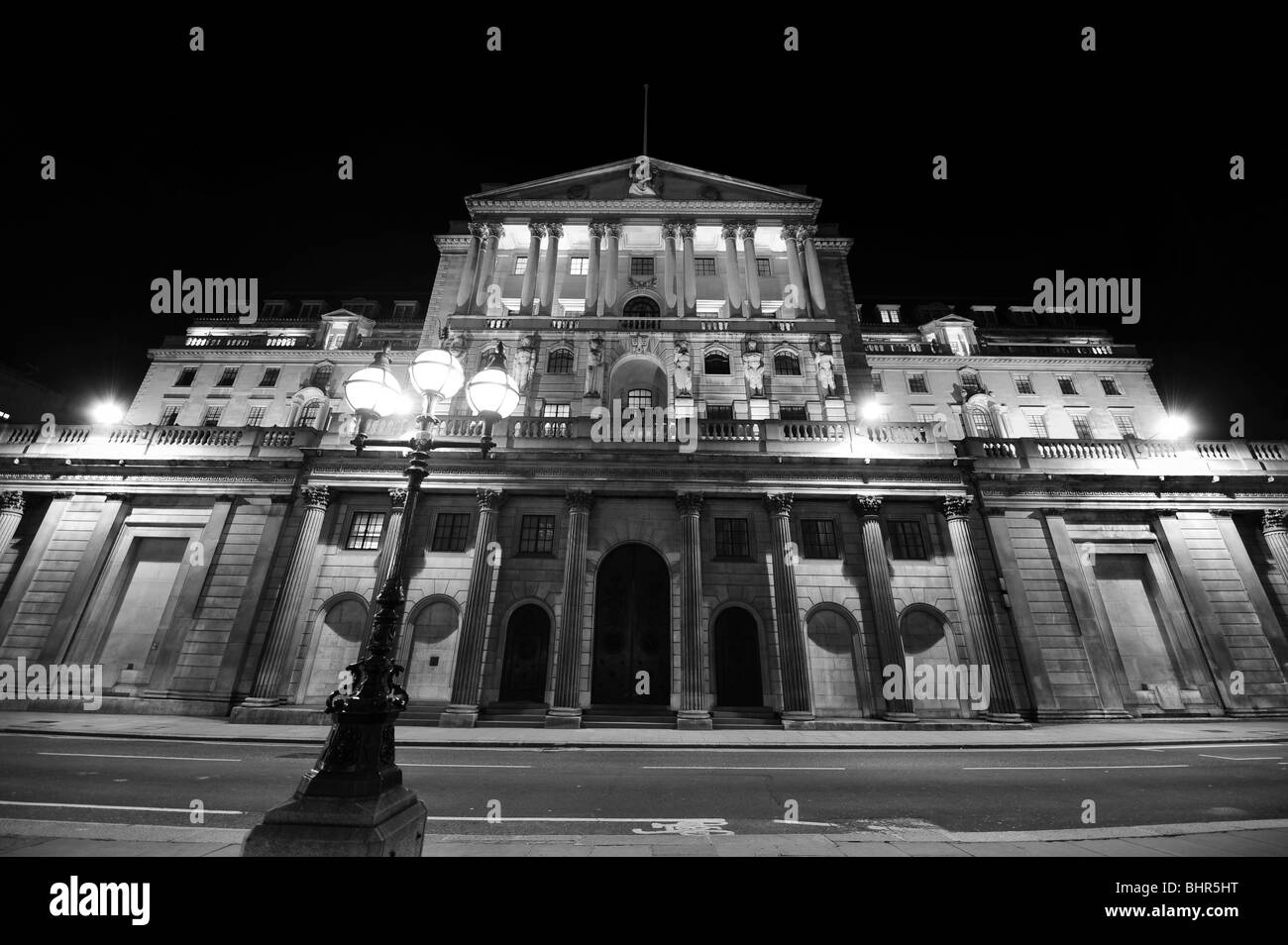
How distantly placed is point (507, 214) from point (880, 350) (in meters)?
30.4

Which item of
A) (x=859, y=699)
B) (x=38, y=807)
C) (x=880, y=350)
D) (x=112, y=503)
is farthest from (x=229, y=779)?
(x=880, y=350)

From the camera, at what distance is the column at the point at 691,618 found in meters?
16.6

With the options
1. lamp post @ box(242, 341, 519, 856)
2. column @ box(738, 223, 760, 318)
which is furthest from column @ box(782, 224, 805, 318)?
lamp post @ box(242, 341, 519, 856)

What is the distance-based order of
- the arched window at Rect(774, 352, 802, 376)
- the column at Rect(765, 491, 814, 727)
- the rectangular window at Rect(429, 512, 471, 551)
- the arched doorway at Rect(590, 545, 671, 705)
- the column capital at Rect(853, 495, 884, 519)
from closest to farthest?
1. the column at Rect(765, 491, 814, 727)
2. the arched doorway at Rect(590, 545, 671, 705)
3. the column capital at Rect(853, 495, 884, 519)
4. the rectangular window at Rect(429, 512, 471, 551)
5. the arched window at Rect(774, 352, 802, 376)

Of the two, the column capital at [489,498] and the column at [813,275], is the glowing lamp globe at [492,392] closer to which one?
the column capital at [489,498]

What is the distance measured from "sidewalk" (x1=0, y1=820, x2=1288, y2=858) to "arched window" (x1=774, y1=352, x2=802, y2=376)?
22818 mm

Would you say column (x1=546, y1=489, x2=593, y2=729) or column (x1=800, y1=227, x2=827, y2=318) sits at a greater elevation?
column (x1=800, y1=227, x2=827, y2=318)

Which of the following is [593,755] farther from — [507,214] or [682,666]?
[507,214]

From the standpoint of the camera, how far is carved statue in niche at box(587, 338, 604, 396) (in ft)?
84.8

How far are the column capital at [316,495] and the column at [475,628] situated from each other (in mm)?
6316

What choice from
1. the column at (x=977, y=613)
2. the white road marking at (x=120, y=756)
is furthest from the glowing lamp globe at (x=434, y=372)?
the column at (x=977, y=613)

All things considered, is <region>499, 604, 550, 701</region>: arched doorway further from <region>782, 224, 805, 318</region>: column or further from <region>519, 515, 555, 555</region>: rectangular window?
<region>782, 224, 805, 318</region>: column

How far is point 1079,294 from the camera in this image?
20641mm

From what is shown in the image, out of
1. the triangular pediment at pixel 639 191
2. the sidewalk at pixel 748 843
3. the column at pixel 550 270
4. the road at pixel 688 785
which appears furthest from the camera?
the triangular pediment at pixel 639 191
